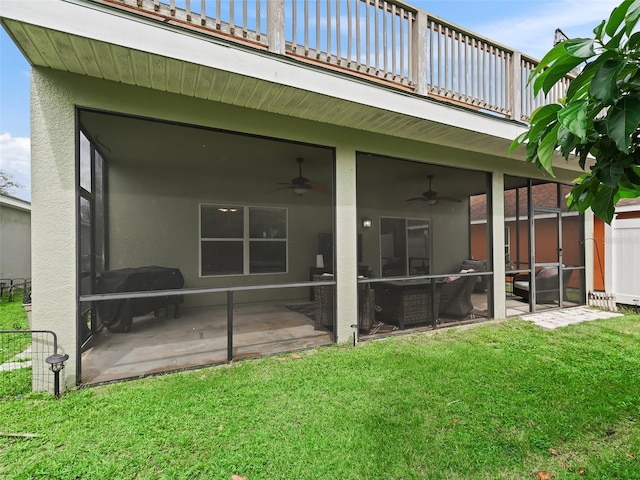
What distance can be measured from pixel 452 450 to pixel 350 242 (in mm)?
2641

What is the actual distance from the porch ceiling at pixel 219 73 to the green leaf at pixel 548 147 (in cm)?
265

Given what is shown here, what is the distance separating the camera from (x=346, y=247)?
14.1 feet

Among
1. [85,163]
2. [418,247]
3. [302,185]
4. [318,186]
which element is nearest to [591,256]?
[418,247]

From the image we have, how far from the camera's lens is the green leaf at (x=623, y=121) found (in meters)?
0.84

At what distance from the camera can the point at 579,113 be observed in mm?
862

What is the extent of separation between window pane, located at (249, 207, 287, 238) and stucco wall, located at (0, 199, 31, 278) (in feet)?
31.3

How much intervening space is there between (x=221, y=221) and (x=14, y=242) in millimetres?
9786

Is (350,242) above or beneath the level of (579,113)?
beneath

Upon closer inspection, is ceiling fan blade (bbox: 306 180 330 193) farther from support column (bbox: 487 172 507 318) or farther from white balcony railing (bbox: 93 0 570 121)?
support column (bbox: 487 172 507 318)

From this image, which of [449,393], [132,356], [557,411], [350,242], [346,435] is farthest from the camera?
[350,242]

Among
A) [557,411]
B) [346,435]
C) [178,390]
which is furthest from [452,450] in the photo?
[178,390]

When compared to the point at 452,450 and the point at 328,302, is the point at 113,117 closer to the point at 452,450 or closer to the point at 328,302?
the point at 328,302

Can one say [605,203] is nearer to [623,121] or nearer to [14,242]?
[623,121]

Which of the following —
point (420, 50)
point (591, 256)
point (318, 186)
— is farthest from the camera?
point (591, 256)
